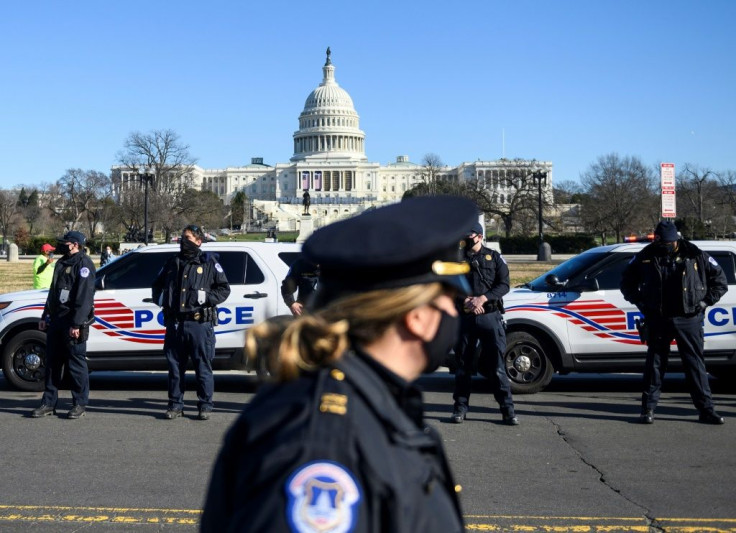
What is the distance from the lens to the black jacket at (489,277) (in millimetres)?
8664

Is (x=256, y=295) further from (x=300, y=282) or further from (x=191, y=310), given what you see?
(x=191, y=310)

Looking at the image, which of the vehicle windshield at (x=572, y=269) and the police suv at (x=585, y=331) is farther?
the vehicle windshield at (x=572, y=269)

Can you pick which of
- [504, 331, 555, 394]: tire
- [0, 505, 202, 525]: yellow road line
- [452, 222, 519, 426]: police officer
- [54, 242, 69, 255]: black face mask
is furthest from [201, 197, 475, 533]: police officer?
[504, 331, 555, 394]: tire

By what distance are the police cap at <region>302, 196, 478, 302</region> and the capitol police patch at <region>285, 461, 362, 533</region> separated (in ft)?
1.30

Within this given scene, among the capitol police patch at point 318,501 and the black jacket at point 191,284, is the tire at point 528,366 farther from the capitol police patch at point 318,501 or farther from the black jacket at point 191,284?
the capitol police patch at point 318,501

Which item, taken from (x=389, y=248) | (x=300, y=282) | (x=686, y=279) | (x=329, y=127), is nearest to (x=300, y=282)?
(x=300, y=282)

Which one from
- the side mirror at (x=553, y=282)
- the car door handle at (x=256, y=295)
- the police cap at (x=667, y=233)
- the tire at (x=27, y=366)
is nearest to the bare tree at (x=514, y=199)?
the side mirror at (x=553, y=282)

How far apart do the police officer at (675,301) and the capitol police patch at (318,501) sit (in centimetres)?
753

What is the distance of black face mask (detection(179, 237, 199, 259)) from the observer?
8.94 m

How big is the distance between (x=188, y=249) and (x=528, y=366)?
4.30m

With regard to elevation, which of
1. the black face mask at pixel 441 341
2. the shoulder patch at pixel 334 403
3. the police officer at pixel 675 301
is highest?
the black face mask at pixel 441 341

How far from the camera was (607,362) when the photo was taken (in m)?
10.4

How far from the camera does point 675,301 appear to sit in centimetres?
841

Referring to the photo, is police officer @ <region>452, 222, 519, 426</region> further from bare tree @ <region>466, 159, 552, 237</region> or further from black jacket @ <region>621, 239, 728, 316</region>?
bare tree @ <region>466, 159, 552, 237</region>
